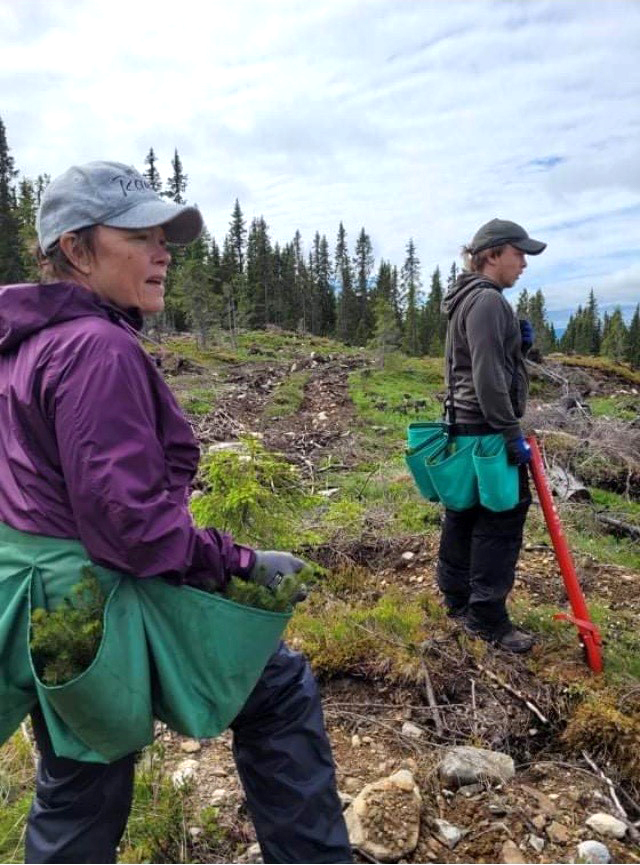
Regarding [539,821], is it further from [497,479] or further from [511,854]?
[497,479]

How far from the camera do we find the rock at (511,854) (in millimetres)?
2369

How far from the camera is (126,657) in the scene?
1604 mm

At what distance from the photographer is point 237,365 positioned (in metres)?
28.4

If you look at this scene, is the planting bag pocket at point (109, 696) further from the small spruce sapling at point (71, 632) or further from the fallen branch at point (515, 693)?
the fallen branch at point (515, 693)

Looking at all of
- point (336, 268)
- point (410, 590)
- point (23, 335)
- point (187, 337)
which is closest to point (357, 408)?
point (410, 590)

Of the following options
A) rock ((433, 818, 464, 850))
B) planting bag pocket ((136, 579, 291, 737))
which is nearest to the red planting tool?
rock ((433, 818, 464, 850))

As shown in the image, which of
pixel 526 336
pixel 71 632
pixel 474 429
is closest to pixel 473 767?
pixel 474 429

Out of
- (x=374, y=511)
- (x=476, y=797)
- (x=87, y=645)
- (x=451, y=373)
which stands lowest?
(x=476, y=797)

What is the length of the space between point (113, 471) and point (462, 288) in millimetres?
2774

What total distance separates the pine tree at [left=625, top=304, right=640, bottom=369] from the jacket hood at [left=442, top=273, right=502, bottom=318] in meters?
74.3

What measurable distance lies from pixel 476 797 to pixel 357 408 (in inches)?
522

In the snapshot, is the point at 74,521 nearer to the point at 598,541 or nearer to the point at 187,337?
the point at 598,541

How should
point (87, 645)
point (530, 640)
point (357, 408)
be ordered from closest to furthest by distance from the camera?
point (87, 645), point (530, 640), point (357, 408)

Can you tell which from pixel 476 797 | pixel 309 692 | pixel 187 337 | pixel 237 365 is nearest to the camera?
pixel 309 692
